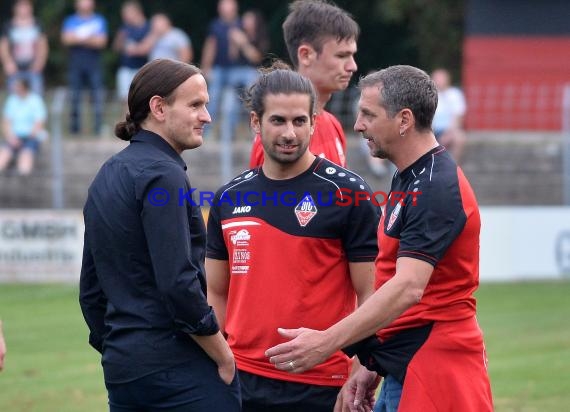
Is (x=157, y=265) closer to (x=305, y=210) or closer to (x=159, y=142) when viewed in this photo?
(x=159, y=142)

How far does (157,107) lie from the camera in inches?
188

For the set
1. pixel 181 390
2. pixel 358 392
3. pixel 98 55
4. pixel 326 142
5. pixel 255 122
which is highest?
pixel 98 55

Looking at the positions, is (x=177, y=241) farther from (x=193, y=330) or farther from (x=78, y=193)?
(x=78, y=193)

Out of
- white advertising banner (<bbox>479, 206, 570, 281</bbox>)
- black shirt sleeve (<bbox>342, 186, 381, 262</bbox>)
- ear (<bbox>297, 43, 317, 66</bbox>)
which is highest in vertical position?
ear (<bbox>297, 43, 317, 66</bbox>)

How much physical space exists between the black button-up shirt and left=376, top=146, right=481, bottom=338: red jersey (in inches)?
32.5

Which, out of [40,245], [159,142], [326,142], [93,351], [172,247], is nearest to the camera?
[172,247]

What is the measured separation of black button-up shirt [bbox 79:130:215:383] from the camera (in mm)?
4504

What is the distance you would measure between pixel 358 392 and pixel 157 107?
5.19 feet

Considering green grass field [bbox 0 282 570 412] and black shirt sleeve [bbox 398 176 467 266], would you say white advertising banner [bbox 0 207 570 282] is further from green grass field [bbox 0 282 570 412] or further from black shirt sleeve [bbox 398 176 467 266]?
black shirt sleeve [bbox 398 176 467 266]

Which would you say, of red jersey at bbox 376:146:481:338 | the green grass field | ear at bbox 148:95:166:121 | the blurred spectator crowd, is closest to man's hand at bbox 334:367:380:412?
red jersey at bbox 376:146:481:338

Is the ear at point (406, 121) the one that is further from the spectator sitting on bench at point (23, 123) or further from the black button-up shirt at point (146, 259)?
the spectator sitting on bench at point (23, 123)

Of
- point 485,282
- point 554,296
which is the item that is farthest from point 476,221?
point 485,282

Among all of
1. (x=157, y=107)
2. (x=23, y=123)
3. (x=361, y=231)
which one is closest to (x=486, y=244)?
(x=23, y=123)

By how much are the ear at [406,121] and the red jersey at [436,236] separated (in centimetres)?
14
